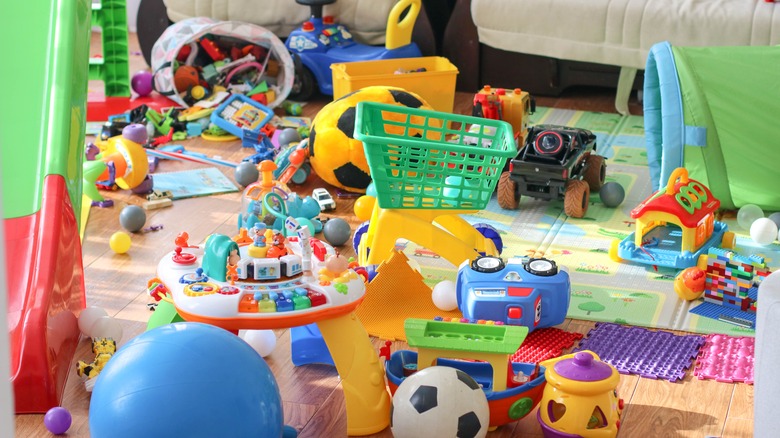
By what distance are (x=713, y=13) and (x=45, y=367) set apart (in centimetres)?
277

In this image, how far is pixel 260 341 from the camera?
2432mm

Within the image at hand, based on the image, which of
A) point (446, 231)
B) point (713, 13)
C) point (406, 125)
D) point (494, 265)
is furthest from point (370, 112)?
point (713, 13)

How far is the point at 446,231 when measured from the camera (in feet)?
9.11

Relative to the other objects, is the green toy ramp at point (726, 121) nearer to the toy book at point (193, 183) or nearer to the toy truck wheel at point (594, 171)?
the toy truck wheel at point (594, 171)

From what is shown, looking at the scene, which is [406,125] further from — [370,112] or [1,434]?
[1,434]

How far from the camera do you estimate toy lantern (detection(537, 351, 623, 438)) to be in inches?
80.5

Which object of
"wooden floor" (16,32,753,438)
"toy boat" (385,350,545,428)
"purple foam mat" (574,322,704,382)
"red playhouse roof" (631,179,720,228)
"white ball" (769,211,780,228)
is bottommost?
"wooden floor" (16,32,753,438)

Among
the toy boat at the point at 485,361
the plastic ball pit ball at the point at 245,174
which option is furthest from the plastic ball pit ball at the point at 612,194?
the toy boat at the point at 485,361

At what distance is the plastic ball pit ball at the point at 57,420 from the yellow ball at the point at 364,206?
125cm

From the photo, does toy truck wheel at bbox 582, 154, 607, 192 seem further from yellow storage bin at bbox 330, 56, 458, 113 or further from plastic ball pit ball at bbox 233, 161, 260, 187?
plastic ball pit ball at bbox 233, 161, 260, 187

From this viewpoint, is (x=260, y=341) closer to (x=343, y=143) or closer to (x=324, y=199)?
(x=324, y=199)

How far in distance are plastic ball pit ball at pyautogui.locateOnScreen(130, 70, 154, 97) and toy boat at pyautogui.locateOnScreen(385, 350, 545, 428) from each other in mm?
2468

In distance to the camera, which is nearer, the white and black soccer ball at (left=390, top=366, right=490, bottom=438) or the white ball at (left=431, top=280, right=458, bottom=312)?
the white and black soccer ball at (left=390, top=366, right=490, bottom=438)

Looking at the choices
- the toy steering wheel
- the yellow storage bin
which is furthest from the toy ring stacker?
the toy steering wheel
